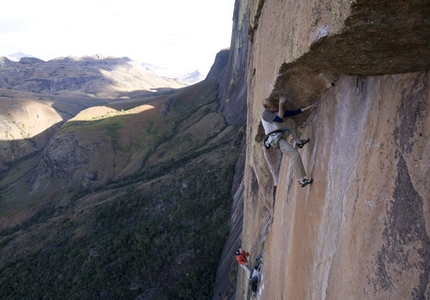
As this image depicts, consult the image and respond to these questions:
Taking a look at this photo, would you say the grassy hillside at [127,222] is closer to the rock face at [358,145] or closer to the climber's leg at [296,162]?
the climber's leg at [296,162]

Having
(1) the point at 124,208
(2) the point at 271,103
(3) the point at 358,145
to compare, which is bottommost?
(1) the point at 124,208

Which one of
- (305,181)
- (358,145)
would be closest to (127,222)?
(305,181)

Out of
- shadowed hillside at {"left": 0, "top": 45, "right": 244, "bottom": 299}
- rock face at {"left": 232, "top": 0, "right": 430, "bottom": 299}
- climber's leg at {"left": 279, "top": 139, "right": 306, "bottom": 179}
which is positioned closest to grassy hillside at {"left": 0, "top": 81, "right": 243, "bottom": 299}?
shadowed hillside at {"left": 0, "top": 45, "right": 244, "bottom": 299}

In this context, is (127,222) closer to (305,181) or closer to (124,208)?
(124,208)

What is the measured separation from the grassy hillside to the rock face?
69.7ft

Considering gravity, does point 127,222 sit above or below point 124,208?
below

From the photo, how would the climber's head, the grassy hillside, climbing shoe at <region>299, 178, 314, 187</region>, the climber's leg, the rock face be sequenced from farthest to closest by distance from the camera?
the grassy hillside, the climber's head, the climber's leg, climbing shoe at <region>299, 178, 314, 187</region>, the rock face

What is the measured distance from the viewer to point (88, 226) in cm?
3669

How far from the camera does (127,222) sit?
3550 centimetres

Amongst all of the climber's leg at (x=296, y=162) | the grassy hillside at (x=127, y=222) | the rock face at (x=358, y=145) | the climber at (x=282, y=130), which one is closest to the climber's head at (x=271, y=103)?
the climber at (x=282, y=130)

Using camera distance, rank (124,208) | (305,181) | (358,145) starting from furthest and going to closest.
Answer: (124,208)
(305,181)
(358,145)

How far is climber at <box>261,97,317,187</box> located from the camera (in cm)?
743

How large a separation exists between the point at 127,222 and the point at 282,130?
31.9 metres

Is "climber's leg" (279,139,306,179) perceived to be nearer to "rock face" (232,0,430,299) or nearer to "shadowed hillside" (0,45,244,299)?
"rock face" (232,0,430,299)
